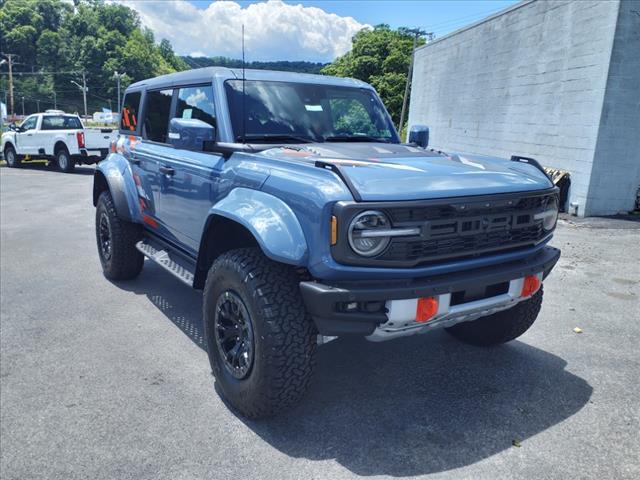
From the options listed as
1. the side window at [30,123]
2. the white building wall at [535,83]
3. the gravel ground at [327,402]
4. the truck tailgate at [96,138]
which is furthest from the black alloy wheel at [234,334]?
the side window at [30,123]

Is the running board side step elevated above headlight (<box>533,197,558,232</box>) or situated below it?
below

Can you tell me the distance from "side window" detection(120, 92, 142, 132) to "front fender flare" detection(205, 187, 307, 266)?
9.28 ft

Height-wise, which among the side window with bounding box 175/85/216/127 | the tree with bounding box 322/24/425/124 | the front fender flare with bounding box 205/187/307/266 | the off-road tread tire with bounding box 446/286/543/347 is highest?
the tree with bounding box 322/24/425/124

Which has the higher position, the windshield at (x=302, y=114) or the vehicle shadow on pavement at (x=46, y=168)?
the windshield at (x=302, y=114)

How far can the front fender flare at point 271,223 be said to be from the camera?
2.45m

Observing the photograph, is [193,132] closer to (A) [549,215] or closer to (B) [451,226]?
(B) [451,226]

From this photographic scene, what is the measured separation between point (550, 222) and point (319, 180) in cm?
157

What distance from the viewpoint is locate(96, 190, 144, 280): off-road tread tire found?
501 centimetres

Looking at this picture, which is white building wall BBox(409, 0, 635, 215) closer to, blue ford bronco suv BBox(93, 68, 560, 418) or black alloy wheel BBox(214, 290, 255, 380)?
blue ford bronco suv BBox(93, 68, 560, 418)

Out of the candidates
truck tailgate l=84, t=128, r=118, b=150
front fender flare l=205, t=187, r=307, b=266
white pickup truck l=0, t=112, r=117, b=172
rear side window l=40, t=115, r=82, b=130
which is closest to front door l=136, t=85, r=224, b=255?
front fender flare l=205, t=187, r=307, b=266

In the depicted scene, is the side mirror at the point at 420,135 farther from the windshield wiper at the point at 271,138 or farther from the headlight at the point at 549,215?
the headlight at the point at 549,215

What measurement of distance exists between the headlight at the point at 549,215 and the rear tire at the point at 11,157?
771 inches

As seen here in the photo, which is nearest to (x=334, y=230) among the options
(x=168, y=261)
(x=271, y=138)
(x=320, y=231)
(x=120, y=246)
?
(x=320, y=231)

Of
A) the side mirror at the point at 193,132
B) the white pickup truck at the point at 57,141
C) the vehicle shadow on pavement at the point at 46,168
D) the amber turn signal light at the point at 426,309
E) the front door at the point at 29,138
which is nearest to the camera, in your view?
the amber turn signal light at the point at 426,309
